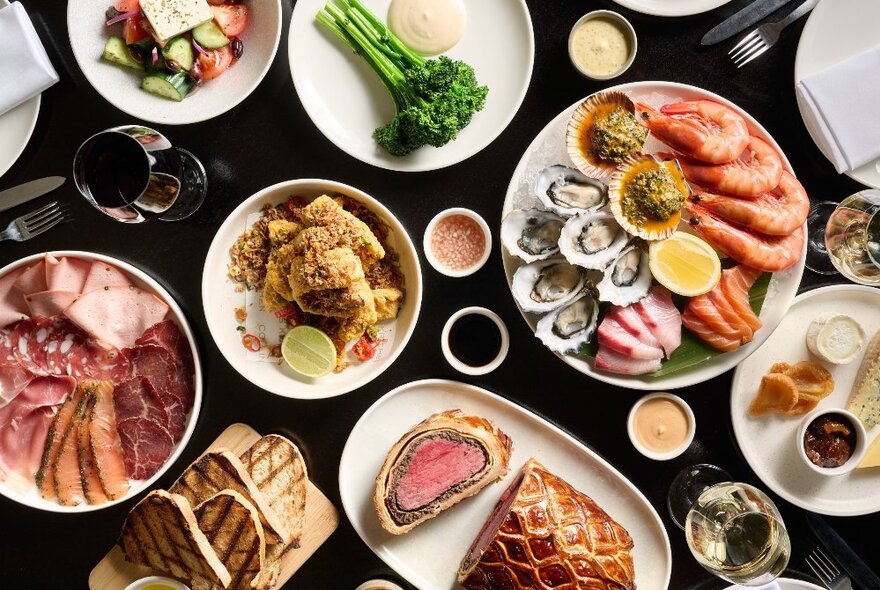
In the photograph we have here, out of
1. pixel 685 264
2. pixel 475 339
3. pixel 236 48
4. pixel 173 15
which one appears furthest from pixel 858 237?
pixel 173 15

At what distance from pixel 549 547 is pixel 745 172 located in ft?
4.87

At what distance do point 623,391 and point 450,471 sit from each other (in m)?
0.76

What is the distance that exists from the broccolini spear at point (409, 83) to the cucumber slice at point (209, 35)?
38 cm

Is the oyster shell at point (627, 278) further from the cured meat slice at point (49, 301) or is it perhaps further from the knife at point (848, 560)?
the cured meat slice at point (49, 301)

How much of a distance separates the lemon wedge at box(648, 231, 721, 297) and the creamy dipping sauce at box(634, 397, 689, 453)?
486 millimetres

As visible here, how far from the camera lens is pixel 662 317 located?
8.22 feet

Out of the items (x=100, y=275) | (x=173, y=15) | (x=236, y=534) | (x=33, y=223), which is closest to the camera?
(x=236, y=534)

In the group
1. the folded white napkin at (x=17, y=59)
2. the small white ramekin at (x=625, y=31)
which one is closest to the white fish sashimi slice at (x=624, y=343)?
the small white ramekin at (x=625, y=31)

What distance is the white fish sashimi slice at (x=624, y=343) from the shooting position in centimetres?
247

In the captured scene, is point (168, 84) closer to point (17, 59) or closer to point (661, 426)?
point (17, 59)

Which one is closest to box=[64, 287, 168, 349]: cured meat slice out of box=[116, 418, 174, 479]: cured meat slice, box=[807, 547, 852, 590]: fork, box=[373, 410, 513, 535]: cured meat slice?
box=[116, 418, 174, 479]: cured meat slice

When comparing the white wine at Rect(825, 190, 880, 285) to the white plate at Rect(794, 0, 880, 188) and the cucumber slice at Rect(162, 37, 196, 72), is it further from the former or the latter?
the cucumber slice at Rect(162, 37, 196, 72)

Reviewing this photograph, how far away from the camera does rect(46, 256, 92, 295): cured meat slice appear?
260cm

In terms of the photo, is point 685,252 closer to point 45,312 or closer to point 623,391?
point 623,391
